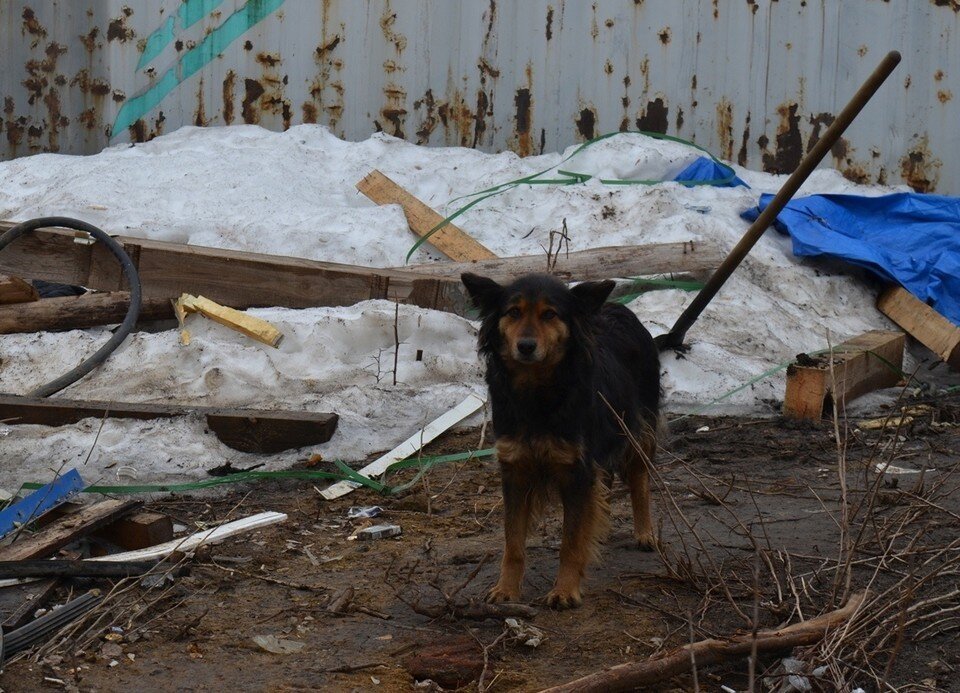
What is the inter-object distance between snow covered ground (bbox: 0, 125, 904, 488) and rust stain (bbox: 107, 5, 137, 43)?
108cm

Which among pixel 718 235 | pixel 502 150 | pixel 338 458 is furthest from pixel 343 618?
pixel 502 150

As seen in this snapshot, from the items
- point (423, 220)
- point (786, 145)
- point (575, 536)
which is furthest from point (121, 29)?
point (575, 536)

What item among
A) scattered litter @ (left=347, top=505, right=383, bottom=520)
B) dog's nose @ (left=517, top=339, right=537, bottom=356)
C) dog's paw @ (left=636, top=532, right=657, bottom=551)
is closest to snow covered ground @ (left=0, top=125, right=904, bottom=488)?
scattered litter @ (left=347, top=505, right=383, bottom=520)

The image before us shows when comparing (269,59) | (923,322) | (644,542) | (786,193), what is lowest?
(644,542)

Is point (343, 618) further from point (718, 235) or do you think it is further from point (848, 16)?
point (848, 16)

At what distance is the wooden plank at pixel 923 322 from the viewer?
788 centimetres

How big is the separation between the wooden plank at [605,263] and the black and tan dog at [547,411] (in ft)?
A: 11.3

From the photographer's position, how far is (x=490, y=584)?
436 centimetres

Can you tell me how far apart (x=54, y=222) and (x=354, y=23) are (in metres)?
4.16

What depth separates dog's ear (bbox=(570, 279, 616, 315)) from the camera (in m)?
Answer: 4.12

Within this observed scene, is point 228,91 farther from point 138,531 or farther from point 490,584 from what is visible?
point 490,584

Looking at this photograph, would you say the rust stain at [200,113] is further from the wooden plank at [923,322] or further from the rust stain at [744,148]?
the wooden plank at [923,322]

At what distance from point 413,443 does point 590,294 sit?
2164 millimetres

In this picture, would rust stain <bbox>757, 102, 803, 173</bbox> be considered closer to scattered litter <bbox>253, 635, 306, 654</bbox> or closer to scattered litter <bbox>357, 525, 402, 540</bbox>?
scattered litter <bbox>357, 525, 402, 540</bbox>
